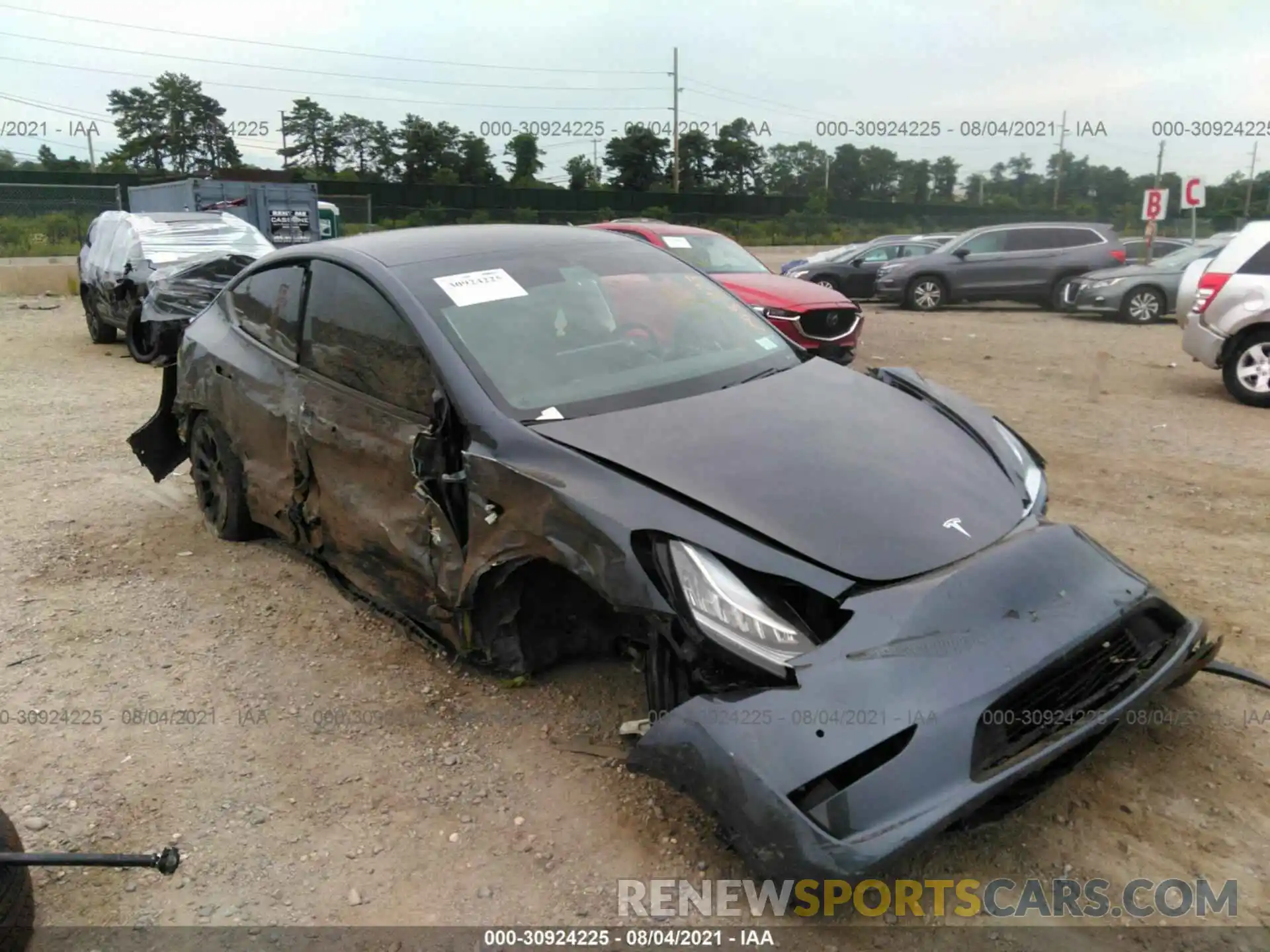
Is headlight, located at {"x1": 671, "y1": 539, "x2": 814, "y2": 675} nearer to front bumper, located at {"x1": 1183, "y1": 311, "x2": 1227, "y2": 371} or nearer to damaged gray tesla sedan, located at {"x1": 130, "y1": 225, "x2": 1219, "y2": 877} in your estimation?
damaged gray tesla sedan, located at {"x1": 130, "y1": 225, "x2": 1219, "y2": 877}

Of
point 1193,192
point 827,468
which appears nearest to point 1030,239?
point 1193,192

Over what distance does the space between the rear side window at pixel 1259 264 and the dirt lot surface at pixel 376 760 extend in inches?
149

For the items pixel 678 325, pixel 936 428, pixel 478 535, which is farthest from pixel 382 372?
pixel 936 428

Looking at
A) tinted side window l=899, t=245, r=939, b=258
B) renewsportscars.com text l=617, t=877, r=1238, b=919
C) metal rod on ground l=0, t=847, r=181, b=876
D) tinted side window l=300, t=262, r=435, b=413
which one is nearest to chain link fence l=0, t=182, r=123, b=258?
tinted side window l=899, t=245, r=939, b=258

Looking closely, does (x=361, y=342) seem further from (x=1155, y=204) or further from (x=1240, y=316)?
(x=1155, y=204)

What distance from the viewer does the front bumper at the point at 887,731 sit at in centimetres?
211

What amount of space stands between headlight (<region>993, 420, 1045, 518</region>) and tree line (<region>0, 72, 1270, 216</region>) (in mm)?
24350

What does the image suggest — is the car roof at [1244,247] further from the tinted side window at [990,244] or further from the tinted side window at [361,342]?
the tinted side window at [990,244]

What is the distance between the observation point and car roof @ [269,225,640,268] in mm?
3816

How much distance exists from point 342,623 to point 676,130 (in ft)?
162

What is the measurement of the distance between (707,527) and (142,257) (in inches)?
426

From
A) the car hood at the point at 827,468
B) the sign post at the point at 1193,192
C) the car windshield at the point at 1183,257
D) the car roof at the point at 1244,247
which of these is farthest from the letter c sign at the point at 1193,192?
the car hood at the point at 827,468

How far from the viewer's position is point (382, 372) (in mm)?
3535

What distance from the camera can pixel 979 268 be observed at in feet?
57.5
